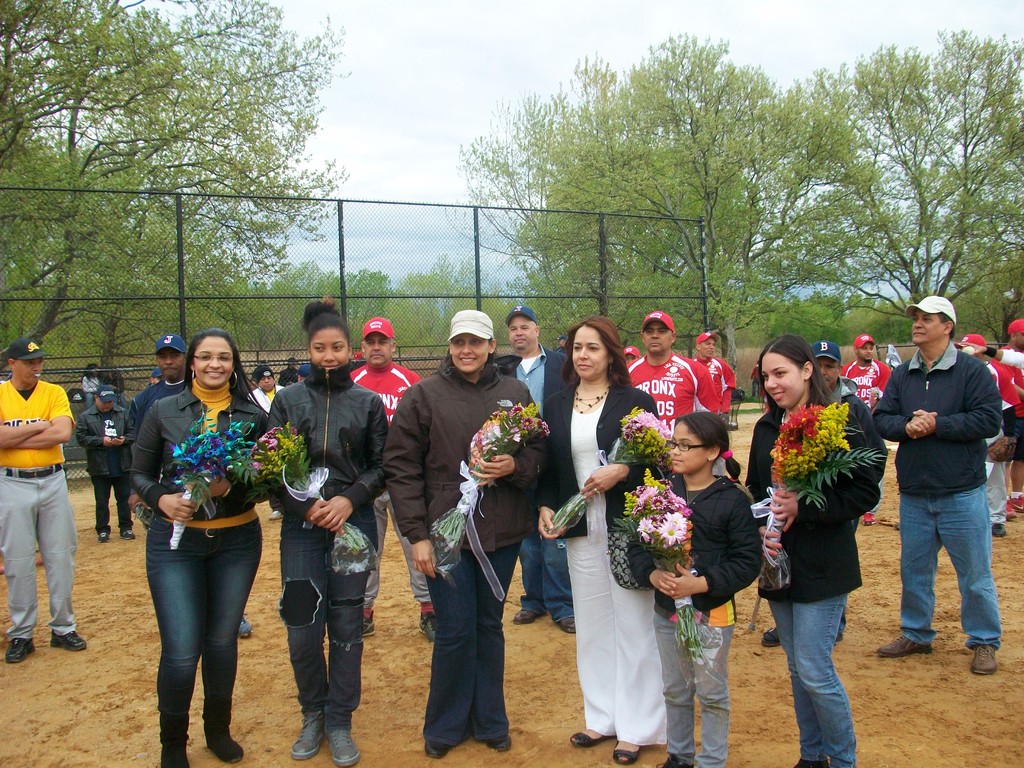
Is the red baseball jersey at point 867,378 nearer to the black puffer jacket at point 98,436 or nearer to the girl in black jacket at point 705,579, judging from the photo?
the girl in black jacket at point 705,579

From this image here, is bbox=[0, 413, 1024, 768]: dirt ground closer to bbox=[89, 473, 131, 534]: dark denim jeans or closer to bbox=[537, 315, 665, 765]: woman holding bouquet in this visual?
bbox=[537, 315, 665, 765]: woman holding bouquet

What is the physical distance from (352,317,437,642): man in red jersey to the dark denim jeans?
4984mm

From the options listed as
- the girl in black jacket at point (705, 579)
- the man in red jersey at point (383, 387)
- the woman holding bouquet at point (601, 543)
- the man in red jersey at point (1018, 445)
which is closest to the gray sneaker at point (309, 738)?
the woman holding bouquet at point (601, 543)

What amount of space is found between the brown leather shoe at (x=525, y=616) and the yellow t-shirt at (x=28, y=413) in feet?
12.1

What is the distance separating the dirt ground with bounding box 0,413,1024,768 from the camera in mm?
3857

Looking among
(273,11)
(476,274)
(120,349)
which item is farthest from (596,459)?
(273,11)

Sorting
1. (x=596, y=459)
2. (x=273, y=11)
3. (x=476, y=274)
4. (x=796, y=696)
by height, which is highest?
(x=273, y=11)

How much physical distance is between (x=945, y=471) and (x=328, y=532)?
3801 mm

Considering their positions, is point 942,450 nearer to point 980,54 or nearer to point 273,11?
point 273,11

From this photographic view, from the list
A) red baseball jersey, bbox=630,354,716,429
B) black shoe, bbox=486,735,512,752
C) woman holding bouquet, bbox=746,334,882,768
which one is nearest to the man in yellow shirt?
black shoe, bbox=486,735,512,752

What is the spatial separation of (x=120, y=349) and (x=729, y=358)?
20796 millimetres

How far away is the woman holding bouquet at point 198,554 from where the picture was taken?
142 inches

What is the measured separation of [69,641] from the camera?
5.60 metres

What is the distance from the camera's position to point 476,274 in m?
12.9
